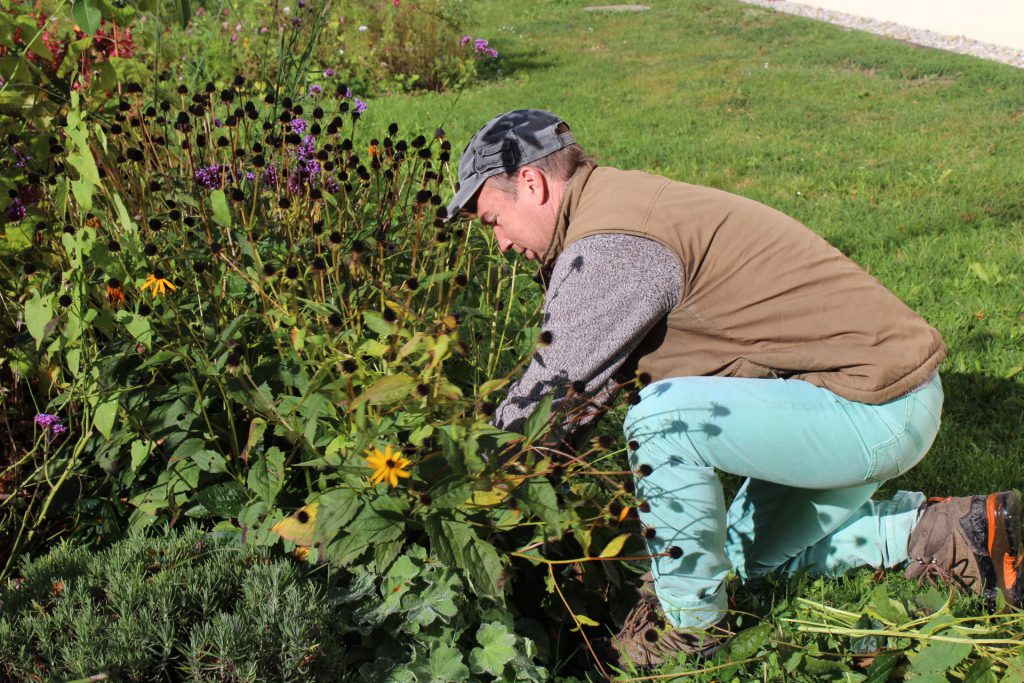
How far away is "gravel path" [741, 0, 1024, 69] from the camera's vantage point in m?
10.8

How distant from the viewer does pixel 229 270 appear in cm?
238

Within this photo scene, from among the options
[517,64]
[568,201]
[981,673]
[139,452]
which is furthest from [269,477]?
[517,64]

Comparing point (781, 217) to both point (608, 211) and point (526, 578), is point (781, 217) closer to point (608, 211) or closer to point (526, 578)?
point (608, 211)

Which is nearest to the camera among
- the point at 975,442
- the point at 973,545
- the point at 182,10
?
the point at 182,10

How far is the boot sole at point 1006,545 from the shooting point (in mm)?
2365

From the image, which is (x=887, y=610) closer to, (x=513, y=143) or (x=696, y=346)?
(x=696, y=346)

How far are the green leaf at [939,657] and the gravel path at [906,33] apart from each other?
953 cm

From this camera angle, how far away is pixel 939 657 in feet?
6.54

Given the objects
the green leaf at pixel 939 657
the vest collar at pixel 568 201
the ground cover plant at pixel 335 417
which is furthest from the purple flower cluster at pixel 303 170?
the green leaf at pixel 939 657

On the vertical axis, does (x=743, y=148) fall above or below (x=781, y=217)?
below

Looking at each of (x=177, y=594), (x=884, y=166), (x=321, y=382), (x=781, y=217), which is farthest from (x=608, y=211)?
(x=884, y=166)

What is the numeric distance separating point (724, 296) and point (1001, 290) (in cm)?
272

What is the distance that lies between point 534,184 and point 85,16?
100 centimetres

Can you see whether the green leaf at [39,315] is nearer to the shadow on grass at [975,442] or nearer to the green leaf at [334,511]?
the green leaf at [334,511]
